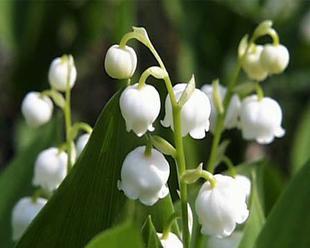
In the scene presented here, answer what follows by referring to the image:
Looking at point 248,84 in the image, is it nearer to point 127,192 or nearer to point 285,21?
point 127,192

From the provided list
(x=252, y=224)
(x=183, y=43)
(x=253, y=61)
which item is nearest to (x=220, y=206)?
(x=252, y=224)

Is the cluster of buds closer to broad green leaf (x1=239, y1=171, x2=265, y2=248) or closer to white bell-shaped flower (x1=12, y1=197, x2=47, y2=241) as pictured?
white bell-shaped flower (x1=12, y1=197, x2=47, y2=241)

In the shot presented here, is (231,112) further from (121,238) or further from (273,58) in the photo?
(121,238)

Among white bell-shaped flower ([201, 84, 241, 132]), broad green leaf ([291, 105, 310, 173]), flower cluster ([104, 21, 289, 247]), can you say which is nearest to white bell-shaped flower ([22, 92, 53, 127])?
white bell-shaped flower ([201, 84, 241, 132])

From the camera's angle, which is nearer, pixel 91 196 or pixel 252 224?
pixel 91 196

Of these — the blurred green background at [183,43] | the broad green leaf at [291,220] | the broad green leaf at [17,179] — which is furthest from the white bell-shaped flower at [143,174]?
the blurred green background at [183,43]

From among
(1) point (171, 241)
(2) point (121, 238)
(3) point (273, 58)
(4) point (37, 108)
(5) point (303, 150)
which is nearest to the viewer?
(2) point (121, 238)
